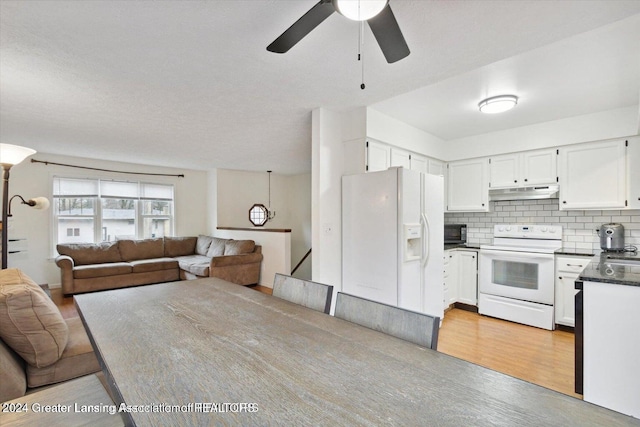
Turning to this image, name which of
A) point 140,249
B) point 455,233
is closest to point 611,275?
point 455,233

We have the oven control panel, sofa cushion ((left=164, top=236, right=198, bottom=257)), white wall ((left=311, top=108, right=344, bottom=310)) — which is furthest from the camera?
sofa cushion ((left=164, top=236, right=198, bottom=257))

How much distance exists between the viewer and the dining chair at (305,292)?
159 cm

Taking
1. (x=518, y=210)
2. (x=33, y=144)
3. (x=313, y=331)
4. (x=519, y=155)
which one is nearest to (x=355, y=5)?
(x=313, y=331)

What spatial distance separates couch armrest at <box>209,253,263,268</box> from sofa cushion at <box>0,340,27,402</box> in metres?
3.35

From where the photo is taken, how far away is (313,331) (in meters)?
1.22

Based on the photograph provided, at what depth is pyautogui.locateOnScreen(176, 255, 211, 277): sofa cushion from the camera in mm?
4824

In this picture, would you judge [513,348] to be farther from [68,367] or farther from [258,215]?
[258,215]

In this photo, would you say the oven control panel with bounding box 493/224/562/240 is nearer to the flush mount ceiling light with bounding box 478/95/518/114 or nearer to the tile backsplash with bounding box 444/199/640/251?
the tile backsplash with bounding box 444/199/640/251

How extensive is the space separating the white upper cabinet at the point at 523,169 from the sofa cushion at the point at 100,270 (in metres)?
5.64

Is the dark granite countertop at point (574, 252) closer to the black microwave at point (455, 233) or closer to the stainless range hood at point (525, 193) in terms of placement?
the stainless range hood at point (525, 193)

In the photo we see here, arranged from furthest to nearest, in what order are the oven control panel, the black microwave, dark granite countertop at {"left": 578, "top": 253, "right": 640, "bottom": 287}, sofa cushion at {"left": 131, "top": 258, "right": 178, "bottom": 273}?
sofa cushion at {"left": 131, "top": 258, "right": 178, "bottom": 273}
the black microwave
the oven control panel
dark granite countertop at {"left": 578, "top": 253, "right": 640, "bottom": 287}

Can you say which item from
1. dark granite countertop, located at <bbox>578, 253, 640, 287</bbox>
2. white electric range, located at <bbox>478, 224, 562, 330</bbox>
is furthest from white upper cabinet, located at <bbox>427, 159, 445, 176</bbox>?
dark granite countertop, located at <bbox>578, 253, 640, 287</bbox>

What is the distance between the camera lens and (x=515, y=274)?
348 cm

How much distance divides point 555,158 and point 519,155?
36cm
